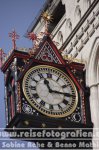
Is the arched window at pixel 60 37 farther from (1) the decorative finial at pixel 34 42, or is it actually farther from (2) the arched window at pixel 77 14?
(1) the decorative finial at pixel 34 42

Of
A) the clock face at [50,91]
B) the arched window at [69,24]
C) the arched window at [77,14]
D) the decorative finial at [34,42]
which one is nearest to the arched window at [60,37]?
the arched window at [69,24]

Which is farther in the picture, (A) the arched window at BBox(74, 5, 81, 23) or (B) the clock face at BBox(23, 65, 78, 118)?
(A) the arched window at BBox(74, 5, 81, 23)

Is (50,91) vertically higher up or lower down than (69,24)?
lower down

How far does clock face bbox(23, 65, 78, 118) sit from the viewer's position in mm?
24219

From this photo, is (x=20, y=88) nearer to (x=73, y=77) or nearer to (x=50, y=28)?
(x=73, y=77)

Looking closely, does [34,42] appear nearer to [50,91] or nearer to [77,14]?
[50,91]

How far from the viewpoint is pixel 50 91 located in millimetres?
24656

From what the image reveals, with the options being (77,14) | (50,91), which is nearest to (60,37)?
(77,14)

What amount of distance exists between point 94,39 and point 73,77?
5.19 feet

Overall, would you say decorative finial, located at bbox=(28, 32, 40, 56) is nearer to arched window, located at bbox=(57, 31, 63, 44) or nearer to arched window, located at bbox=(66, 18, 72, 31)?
arched window, located at bbox=(66, 18, 72, 31)

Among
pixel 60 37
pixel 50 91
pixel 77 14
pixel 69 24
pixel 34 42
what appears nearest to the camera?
pixel 50 91

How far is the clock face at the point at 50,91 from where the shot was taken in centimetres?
2422

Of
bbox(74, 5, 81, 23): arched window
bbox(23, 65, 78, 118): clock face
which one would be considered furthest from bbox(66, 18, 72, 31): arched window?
bbox(23, 65, 78, 118): clock face

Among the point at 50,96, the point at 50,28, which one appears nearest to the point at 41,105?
the point at 50,96
